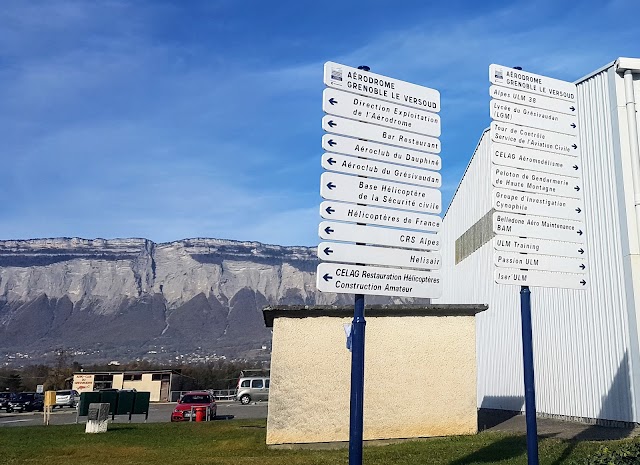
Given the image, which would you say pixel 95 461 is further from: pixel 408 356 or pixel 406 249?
pixel 406 249

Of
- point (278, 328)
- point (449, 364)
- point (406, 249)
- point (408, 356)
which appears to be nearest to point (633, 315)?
point (449, 364)

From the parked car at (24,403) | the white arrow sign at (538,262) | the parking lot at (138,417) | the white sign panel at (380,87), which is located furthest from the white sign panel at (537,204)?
the parked car at (24,403)

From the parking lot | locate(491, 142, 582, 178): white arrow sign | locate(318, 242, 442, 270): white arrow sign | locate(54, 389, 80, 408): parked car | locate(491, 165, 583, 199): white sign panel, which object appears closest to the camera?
locate(318, 242, 442, 270): white arrow sign

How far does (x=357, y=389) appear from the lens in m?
7.41

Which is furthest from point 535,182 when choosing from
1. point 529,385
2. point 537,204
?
point 529,385

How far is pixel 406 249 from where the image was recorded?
8.06 meters

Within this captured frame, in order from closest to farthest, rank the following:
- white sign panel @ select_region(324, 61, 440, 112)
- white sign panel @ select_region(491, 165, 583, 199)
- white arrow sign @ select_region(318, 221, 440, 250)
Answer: white arrow sign @ select_region(318, 221, 440, 250) < white sign panel @ select_region(324, 61, 440, 112) < white sign panel @ select_region(491, 165, 583, 199)

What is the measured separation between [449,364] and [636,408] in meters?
5.11

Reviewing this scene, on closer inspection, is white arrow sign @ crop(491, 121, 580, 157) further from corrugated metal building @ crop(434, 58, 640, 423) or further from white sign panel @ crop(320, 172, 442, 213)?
corrugated metal building @ crop(434, 58, 640, 423)

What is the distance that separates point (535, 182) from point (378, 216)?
272 centimetres

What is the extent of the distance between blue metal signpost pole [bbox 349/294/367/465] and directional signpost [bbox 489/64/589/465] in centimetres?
219

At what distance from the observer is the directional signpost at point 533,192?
8578 mm

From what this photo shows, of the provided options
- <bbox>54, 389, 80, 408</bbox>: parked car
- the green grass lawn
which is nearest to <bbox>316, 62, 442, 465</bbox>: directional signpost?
the green grass lawn

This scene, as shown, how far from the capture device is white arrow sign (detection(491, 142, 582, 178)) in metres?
8.88
